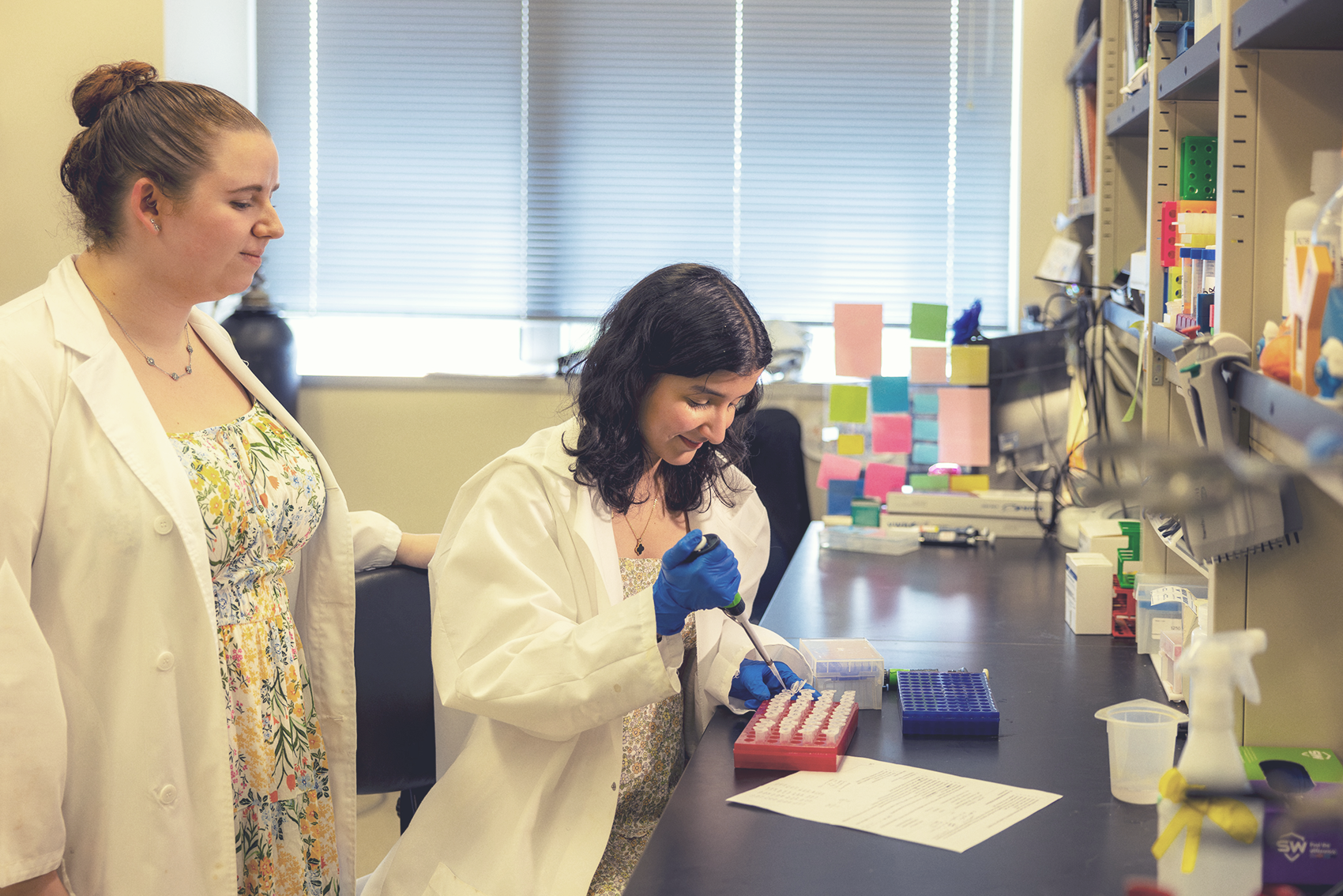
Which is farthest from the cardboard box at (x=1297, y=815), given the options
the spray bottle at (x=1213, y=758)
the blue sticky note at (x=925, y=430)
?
the blue sticky note at (x=925, y=430)

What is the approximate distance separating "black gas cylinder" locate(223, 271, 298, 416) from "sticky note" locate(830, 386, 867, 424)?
151 centimetres

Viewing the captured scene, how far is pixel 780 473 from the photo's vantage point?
2.98 meters

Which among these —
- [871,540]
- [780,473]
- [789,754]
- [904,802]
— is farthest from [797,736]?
[780,473]

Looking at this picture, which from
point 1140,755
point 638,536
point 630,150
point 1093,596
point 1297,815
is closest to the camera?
point 1297,815

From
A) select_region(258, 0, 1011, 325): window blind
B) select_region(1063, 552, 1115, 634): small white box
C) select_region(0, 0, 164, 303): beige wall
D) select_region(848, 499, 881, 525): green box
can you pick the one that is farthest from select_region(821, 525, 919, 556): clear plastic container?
select_region(0, 0, 164, 303): beige wall

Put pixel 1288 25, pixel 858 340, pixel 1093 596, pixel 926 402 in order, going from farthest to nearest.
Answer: pixel 858 340 → pixel 926 402 → pixel 1093 596 → pixel 1288 25

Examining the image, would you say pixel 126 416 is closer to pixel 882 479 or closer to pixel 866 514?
pixel 866 514

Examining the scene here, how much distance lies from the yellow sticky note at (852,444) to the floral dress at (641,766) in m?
1.60

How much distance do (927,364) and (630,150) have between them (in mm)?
1079

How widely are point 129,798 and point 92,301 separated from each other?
0.59 meters

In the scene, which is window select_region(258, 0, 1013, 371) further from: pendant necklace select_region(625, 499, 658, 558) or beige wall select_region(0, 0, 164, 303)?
pendant necklace select_region(625, 499, 658, 558)

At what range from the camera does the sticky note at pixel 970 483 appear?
115 inches

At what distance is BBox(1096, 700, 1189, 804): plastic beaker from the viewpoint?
1.12m

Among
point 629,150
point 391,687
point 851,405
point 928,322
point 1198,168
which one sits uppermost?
point 629,150
